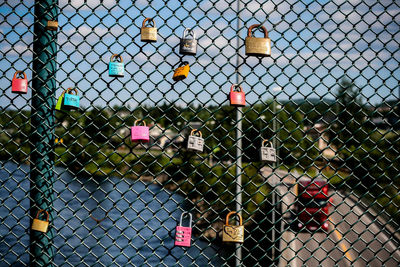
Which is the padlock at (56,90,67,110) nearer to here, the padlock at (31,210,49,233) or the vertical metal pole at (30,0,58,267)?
the vertical metal pole at (30,0,58,267)

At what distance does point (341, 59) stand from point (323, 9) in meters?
0.40

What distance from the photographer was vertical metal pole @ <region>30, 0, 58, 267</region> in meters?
Result: 2.78

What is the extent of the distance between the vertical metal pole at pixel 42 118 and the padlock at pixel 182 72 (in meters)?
0.90

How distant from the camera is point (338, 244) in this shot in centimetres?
779

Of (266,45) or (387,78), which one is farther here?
(387,78)

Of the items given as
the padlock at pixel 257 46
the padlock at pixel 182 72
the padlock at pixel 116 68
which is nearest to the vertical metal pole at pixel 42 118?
the padlock at pixel 116 68

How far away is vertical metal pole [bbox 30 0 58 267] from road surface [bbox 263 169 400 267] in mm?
1638

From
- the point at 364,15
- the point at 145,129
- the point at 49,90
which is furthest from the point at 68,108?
the point at 364,15

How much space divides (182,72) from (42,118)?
107cm

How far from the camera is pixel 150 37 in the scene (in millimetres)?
2771

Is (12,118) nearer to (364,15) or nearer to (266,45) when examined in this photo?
(266,45)

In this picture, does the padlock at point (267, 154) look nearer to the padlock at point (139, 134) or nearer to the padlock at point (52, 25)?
the padlock at point (139, 134)

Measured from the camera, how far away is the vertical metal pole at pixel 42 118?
109 inches

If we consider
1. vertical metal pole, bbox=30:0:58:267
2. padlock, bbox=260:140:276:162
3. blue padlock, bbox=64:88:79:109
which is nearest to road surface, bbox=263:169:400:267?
padlock, bbox=260:140:276:162
